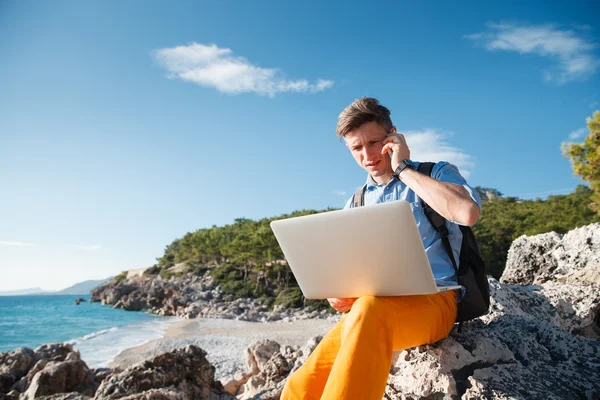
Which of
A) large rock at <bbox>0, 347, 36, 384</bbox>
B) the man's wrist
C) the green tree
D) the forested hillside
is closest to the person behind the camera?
the man's wrist

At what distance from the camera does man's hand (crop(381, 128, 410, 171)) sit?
221 centimetres

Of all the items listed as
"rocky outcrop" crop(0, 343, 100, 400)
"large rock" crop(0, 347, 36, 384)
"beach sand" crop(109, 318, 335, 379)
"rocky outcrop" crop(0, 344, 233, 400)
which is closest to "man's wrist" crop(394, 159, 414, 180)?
"rocky outcrop" crop(0, 344, 233, 400)

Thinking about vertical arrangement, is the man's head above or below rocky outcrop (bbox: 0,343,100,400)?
above

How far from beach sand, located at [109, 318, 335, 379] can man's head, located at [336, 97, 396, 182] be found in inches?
404

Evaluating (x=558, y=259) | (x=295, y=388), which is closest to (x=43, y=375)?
(x=295, y=388)

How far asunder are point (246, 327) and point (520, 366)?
2480 cm

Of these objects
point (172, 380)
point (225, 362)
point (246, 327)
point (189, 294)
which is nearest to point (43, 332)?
point (189, 294)

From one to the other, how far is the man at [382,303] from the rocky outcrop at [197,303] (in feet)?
89.2

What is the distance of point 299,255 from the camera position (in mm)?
2057

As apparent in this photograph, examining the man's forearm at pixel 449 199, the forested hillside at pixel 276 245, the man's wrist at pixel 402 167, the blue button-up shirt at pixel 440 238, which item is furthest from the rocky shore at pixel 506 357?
the forested hillside at pixel 276 245

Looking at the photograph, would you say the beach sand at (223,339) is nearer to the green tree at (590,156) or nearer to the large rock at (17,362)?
the large rock at (17,362)

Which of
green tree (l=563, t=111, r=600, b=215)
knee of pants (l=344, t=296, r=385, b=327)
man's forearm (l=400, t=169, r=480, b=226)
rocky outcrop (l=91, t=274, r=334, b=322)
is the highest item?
green tree (l=563, t=111, r=600, b=215)

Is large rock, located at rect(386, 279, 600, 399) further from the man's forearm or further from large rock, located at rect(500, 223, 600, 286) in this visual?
large rock, located at rect(500, 223, 600, 286)

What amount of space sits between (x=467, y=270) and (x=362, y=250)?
2.46ft
